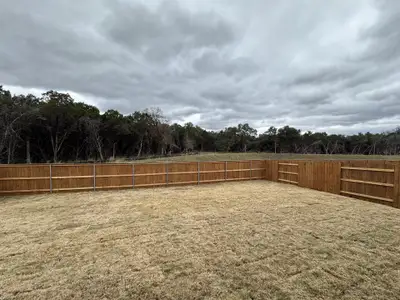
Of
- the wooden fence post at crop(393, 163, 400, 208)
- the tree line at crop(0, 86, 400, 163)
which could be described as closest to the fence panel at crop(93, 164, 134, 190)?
the wooden fence post at crop(393, 163, 400, 208)

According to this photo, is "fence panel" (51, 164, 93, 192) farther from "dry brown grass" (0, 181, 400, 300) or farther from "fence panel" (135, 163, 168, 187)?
"dry brown grass" (0, 181, 400, 300)

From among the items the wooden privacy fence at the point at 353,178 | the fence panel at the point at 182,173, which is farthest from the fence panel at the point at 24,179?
the wooden privacy fence at the point at 353,178

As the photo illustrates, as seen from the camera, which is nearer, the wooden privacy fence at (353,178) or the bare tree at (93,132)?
the wooden privacy fence at (353,178)

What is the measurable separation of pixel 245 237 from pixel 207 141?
183ft

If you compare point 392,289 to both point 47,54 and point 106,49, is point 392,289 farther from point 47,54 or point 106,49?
point 47,54

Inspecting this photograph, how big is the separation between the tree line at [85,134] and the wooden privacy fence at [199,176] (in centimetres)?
1663

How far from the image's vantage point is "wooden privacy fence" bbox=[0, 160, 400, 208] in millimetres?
8266

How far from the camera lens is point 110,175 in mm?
11336

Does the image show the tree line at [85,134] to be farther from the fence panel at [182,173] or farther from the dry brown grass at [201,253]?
the dry brown grass at [201,253]

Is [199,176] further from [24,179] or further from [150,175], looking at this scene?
[24,179]

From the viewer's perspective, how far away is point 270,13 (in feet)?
32.1

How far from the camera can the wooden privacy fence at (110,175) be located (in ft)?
32.5

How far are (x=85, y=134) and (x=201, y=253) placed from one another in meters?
32.2

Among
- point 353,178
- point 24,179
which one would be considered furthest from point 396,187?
point 24,179
